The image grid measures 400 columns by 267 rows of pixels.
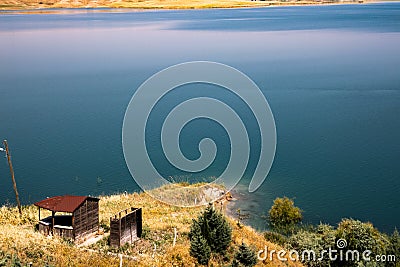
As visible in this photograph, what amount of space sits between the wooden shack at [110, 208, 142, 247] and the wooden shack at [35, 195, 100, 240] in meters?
0.97

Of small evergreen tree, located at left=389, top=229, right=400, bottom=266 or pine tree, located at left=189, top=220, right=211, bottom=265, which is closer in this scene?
pine tree, located at left=189, top=220, right=211, bottom=265

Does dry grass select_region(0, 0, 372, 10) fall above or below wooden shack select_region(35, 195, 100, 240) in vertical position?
above

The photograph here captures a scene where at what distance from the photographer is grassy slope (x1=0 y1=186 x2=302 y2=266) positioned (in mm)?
14039

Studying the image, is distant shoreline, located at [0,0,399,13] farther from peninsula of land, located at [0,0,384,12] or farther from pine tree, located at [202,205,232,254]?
pine tree, located at [202,205,232,254]

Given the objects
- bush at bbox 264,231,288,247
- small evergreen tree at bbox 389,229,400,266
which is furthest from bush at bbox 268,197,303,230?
small evergreen tree at bbox 389,229,400,266

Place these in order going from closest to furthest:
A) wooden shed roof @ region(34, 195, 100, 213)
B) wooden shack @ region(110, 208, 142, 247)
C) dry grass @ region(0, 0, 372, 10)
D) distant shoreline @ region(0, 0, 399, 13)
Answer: wooden shack @ region(110, 208, 142, 247) < wooden shed roof @ region(34, 195, 100, 213) < distant shoreline @ region(0, 0, 399, 13) < dry grass @ region(0, 0, 372, 10)

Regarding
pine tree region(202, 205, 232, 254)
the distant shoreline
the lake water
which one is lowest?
pine tree region(202, 205, 232, 254)

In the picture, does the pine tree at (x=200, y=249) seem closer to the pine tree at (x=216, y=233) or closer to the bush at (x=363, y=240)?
the pine tree at (x=216, y=233)

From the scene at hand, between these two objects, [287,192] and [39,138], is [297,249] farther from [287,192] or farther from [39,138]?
[39,138]

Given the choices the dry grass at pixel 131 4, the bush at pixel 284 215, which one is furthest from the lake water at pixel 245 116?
the dry grass at pixel 131 4

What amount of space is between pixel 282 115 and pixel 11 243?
26.3 metres

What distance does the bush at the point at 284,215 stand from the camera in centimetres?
2294

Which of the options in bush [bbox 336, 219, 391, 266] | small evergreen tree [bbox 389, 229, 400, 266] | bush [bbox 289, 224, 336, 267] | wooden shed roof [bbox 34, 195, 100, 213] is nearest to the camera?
wooden shed roof [bbox 34, 195, 100, 213]

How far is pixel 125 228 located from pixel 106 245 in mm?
837
